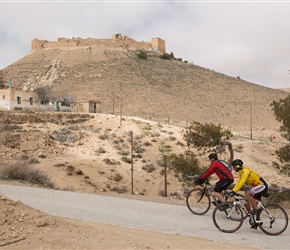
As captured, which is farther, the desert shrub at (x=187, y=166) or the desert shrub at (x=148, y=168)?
the desert shrub at (x=148, y=168)

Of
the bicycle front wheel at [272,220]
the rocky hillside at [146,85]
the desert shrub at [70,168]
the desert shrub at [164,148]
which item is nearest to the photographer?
the bicycle front wheel at [272,220]

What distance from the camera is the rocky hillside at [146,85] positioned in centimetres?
6444

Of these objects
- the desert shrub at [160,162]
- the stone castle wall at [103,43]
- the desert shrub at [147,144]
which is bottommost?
the desert shrub at [160,162]

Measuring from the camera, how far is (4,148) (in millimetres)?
29656

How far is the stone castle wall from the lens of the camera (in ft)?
316

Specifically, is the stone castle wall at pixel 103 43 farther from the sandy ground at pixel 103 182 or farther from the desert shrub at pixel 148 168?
the desert shrub at pixel 148 168

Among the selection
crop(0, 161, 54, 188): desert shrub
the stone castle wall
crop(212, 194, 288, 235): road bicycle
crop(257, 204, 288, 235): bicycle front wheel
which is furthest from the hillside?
crop(257, 204, 288, 235): bicycle front wheel

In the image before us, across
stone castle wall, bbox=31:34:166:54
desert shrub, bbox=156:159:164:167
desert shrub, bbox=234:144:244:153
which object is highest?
stone castle wall, bbox=31:34:166:54

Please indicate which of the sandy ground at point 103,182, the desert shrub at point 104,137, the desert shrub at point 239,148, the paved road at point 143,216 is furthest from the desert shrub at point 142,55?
the paved road at point 143,216

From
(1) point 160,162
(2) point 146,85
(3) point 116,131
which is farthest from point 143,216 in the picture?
(2) point 146,85

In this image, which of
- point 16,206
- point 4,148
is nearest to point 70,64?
point 4,148

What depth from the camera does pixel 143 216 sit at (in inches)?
357

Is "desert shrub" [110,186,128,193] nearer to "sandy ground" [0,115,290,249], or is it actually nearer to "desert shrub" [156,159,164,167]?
"sandy ground" [0,115,290,249]

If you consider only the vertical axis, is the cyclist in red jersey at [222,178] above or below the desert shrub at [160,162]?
above
